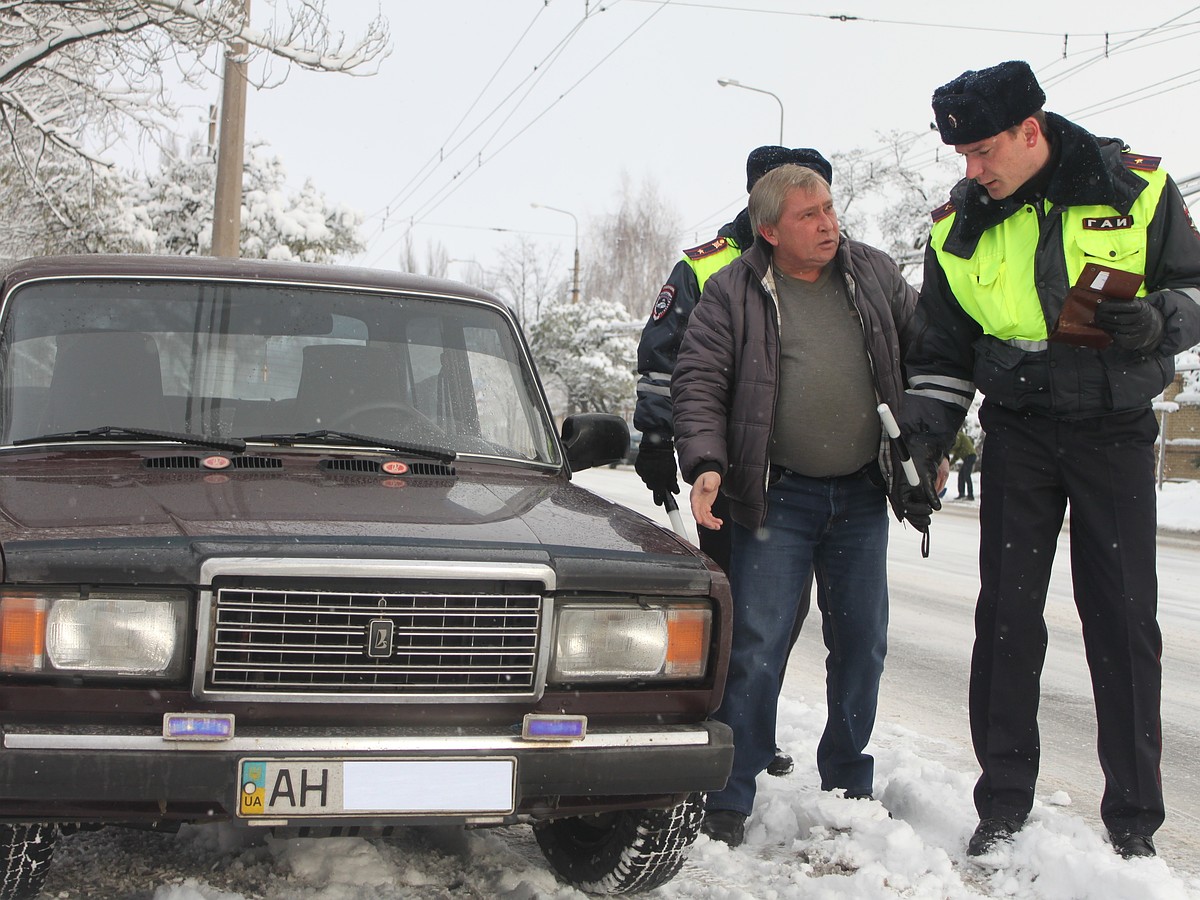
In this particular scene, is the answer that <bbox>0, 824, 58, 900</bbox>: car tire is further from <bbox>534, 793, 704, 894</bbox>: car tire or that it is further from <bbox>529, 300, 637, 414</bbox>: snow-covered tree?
<bbox>529, 300, 637, 414</bbox>: snow-covered tree

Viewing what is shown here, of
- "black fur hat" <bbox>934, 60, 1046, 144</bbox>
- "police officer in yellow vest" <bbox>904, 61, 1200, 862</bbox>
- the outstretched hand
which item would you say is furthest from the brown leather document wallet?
the outstretched hand

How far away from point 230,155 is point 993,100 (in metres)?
13.3

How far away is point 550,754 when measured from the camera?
2855 mm

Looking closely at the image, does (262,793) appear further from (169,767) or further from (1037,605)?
(1037,605)

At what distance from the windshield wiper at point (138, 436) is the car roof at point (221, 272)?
0.56 metres

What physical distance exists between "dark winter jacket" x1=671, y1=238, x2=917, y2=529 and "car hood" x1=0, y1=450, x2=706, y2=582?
0.42 metres

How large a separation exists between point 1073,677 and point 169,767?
5232mm

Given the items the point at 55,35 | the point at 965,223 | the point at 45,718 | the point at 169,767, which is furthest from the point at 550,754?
the point at 55,35

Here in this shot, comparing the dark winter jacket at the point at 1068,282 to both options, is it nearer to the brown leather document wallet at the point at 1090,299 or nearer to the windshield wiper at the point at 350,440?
the brown leather document wallet at the point at 1090,299

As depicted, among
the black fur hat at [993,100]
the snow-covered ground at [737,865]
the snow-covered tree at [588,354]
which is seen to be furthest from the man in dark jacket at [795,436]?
the snow-covered tree at [588,354]

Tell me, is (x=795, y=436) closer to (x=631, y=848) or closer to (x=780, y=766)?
(x=780, y=766)

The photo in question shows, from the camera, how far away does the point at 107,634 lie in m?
2.69

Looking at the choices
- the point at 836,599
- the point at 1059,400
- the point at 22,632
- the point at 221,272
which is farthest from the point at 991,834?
the point at 221,272

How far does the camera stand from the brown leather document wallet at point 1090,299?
11.2ft
